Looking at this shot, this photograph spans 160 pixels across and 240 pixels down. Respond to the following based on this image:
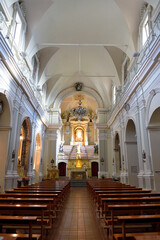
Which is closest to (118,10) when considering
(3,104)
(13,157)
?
(3,104)

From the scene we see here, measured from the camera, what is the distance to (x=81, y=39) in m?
11.6

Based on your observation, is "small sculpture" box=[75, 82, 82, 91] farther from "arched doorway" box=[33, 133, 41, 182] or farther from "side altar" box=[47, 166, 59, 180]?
"side altar" box=[47, 166, 59, 180]

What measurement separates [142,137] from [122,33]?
246 inches

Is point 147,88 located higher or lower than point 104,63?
lower

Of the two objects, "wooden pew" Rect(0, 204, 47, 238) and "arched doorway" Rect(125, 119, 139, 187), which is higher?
"arched doorway" Rect(125, 119, 139, 187)

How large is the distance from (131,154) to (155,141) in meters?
3.67

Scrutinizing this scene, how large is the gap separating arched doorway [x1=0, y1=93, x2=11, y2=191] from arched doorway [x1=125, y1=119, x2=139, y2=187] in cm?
710

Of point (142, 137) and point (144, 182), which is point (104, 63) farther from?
point (144, 182)

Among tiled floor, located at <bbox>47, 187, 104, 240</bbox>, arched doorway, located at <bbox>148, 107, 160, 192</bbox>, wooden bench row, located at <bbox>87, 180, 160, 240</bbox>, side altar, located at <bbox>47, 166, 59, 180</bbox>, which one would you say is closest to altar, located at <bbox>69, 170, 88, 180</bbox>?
side altar, located at <bbox>47, 166, 59, 180</bbox>

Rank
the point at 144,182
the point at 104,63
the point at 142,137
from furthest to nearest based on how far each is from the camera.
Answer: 1. the point at 104,63
2. the point at 142,137
3. the point at 144,182

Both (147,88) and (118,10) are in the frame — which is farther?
(118,10)

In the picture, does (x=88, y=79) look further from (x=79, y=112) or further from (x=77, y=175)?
(x=77, y=175)

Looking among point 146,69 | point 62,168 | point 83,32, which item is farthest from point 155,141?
point 62,168

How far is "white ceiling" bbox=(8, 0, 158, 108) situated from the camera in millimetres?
9141
